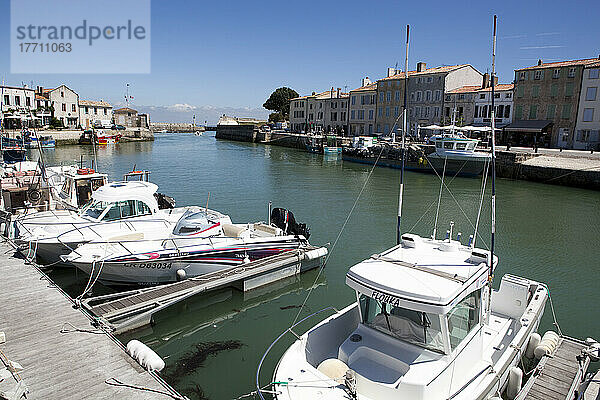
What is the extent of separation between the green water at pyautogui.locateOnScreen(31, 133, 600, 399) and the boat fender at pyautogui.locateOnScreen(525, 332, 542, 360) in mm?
2627

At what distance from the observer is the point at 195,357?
32.6ft

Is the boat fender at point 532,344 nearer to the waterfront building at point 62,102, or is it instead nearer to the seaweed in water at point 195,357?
the seaweed in water at point 195,357

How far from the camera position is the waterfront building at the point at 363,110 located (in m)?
71.7

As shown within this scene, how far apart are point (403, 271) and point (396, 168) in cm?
4546

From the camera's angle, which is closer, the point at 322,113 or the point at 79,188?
the point at 79,188

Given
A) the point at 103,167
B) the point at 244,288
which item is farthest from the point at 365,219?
the point at 103,167

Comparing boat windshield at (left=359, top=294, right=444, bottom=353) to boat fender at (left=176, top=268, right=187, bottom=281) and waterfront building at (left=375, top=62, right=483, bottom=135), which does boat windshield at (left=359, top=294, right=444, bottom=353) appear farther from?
waterfront building at (left=375, top=62, right=483, bottom=135)

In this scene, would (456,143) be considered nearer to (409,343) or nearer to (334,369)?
(409,343)

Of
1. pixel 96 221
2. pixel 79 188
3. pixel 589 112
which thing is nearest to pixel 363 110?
pixel 589 112

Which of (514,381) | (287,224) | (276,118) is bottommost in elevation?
(514,381)

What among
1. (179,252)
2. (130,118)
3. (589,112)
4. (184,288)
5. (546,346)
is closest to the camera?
(546,346)

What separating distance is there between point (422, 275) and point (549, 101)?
50695 mm

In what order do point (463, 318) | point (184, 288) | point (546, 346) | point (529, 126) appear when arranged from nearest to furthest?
point (463, 318) < point (546, 346) < point (184, 288) < point (529, 126)

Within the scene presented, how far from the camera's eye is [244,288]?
13.3m
